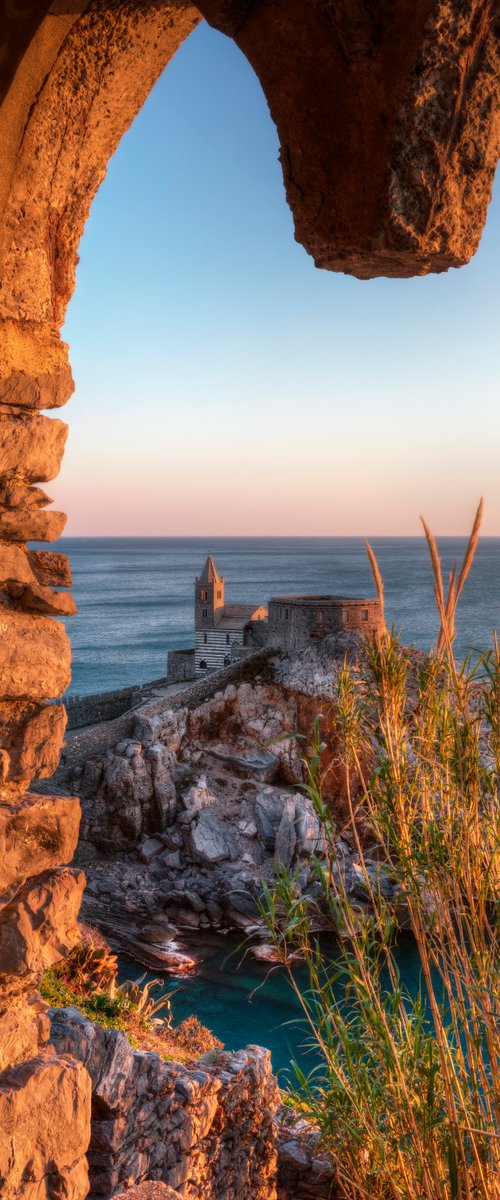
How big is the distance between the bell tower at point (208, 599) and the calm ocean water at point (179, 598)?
293 inches

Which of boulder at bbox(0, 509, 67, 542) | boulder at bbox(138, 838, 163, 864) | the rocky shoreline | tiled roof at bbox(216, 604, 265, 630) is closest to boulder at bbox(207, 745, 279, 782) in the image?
the rocky shoreline

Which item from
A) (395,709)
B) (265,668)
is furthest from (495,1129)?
(265,668)

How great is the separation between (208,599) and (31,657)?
3094 cm

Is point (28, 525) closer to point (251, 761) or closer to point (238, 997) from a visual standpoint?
point (238, 997)

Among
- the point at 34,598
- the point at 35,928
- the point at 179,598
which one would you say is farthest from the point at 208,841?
the point at 179,598

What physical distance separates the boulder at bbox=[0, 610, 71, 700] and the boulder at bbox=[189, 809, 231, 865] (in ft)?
67.6

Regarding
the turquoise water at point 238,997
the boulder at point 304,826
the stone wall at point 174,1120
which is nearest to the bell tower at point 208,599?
the boulder at point 304,826

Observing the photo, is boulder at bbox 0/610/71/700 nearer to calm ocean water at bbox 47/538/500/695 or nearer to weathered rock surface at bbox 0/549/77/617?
weathered rock surface at bbox 0/549/77/617

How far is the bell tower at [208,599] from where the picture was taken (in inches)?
1273

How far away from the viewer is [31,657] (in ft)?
6.52

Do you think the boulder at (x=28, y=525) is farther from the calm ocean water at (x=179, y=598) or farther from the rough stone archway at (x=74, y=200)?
the calm ocean water at (x=179, y=598)

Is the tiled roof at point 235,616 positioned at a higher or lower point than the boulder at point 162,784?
higher

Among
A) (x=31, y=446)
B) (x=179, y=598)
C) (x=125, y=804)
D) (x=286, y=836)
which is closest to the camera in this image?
(x=31, y=446)

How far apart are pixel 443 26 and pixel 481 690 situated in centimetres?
295
